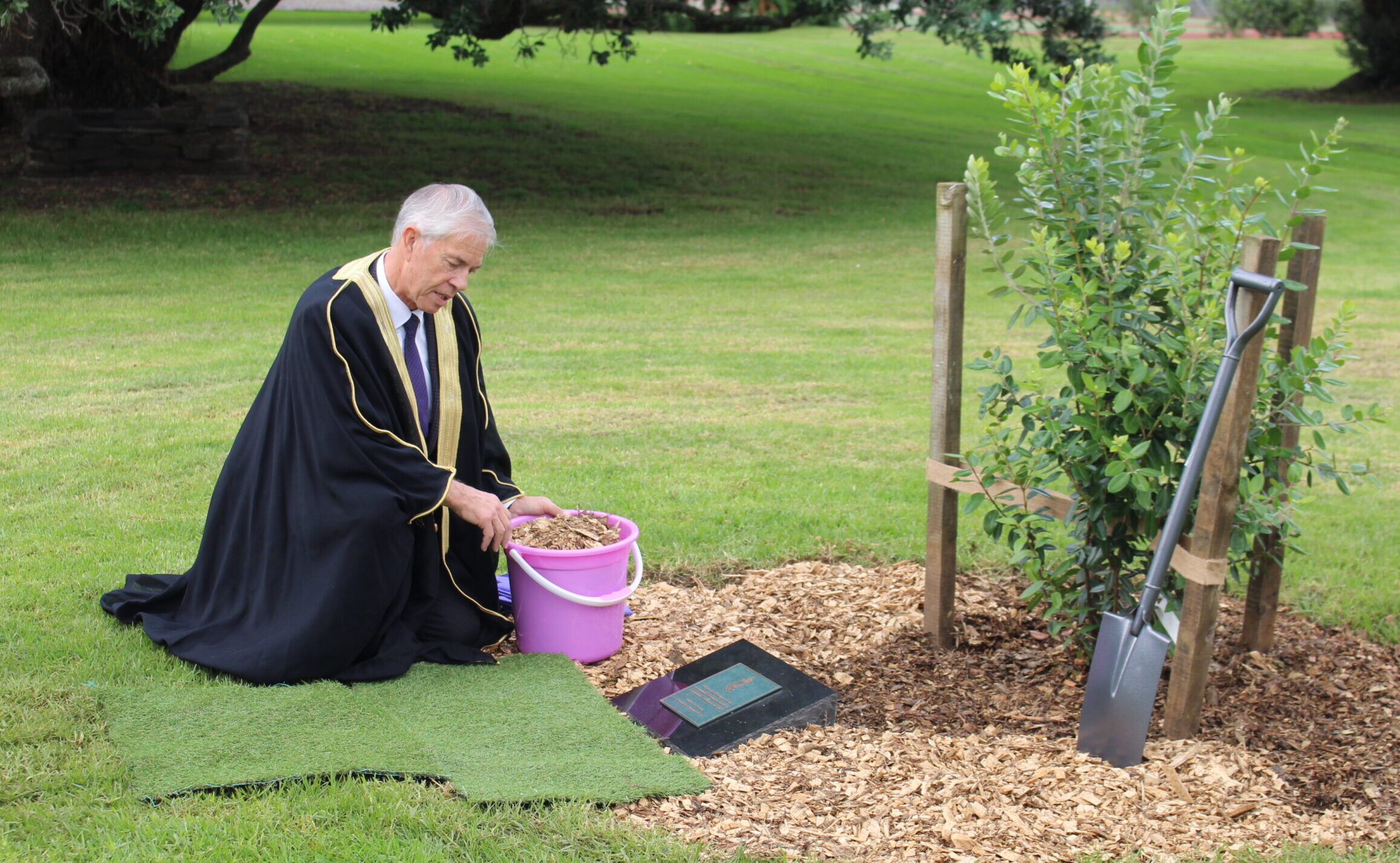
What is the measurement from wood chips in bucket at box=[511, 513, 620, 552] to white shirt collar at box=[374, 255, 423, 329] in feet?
2.55

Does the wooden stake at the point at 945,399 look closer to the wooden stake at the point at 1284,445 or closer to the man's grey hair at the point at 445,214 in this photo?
the wooden stake at the point at 1284,445

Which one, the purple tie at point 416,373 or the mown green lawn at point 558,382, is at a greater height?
the purple tie at point 416,373

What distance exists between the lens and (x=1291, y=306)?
383 centimetres

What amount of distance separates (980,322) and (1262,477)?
671cm

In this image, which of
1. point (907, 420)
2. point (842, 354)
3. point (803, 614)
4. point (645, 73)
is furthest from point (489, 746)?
point (645, 73)

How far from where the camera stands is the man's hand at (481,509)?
3902 mm

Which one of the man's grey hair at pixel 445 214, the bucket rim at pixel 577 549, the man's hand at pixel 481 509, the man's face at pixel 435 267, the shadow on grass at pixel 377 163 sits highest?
the man's grey hair at pixel 445 214

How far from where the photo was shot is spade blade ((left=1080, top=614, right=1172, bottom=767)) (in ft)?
11.3

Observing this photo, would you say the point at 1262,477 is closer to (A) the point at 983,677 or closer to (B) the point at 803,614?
(A) the point at 983,677

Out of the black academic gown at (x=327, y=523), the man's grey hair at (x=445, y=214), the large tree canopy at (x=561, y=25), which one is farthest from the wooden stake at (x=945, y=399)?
the large tree canopy at (x=561, y=25)

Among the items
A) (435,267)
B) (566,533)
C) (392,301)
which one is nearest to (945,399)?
(566,533)

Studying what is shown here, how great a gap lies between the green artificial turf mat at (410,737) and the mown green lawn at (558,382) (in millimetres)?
97

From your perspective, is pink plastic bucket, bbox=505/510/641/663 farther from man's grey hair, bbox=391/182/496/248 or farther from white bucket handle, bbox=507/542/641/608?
man's grey hair, bbox=391/182/496/248

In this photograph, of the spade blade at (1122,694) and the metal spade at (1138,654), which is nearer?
the metal spade at (1138,654)
